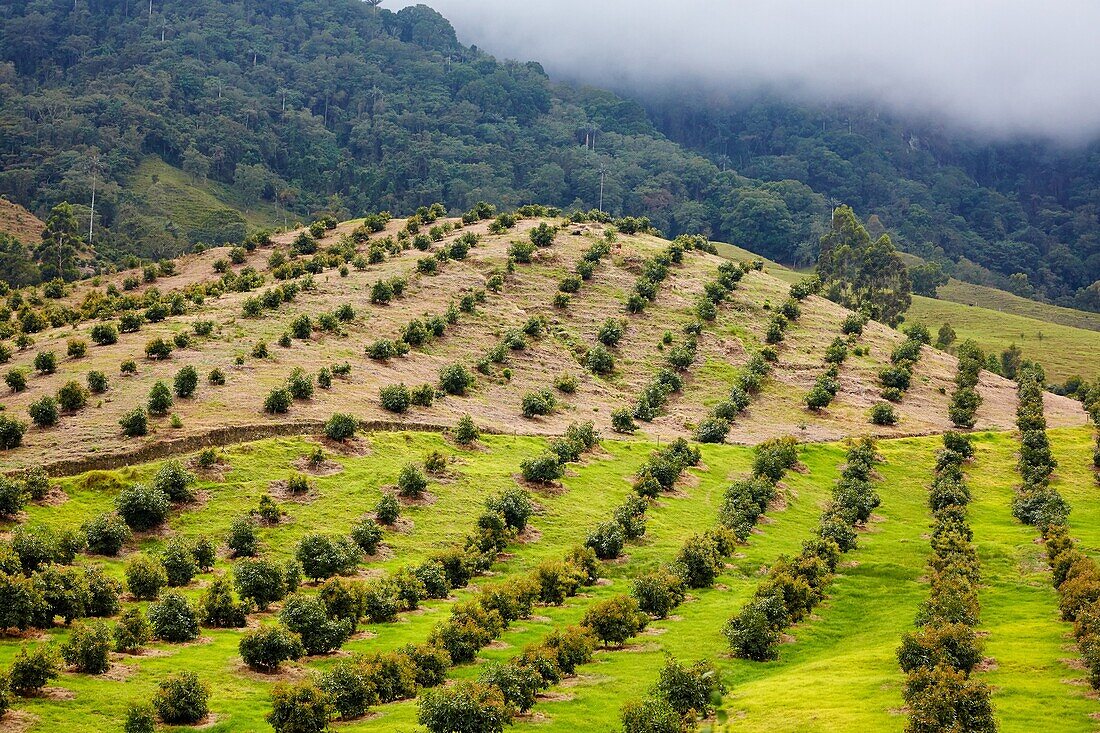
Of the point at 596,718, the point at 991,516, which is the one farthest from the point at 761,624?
the point at 991,516

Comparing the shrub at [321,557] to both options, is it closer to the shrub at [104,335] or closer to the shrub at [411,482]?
the shrub at [411,482]

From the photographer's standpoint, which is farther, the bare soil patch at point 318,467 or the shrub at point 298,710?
the bare soil patch at point 318,467

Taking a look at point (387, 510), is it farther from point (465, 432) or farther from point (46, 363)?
point (46, 363)

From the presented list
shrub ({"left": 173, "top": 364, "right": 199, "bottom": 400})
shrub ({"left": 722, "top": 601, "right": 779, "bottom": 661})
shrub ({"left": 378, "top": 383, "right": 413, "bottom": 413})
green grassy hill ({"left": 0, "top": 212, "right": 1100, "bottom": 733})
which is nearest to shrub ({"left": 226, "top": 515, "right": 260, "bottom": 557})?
green grassy hill ({"left": 0, "top": 212, "right": 1100, "bottom": 733})

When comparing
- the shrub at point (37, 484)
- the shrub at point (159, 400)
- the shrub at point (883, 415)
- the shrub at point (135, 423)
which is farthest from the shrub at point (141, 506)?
the shrub at point (883, 415)

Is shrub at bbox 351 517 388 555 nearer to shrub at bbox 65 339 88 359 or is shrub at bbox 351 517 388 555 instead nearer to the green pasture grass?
the green pasture grass

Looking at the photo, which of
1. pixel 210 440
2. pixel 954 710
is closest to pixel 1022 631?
pixel 954 710
